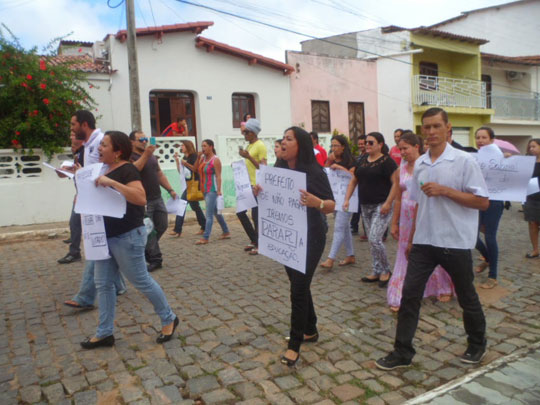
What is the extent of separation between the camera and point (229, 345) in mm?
3896

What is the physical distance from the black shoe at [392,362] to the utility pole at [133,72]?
10.0m

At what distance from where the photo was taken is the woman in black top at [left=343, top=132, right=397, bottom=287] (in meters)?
5.46

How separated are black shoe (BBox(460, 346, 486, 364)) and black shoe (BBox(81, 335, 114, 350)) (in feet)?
9.52

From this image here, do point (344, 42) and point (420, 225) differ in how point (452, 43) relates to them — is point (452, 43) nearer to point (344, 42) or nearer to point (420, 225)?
point (344, 42)

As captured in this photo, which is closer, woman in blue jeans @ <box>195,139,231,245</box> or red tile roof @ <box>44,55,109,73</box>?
woman in blue jeans @ <box>195,139,231,245</box>

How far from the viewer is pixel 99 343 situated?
12.7 ft

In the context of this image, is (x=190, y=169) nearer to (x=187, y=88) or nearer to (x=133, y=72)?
(x=133, y=72)

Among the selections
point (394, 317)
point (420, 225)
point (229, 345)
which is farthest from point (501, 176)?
point (229, 345)

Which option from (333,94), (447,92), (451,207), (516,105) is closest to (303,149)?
(451,207)

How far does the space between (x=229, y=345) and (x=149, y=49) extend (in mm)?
13075

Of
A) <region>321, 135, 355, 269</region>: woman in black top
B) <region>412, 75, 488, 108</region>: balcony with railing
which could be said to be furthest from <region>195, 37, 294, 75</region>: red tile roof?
<region>321, 135, 355, 269</region>: woman in black top

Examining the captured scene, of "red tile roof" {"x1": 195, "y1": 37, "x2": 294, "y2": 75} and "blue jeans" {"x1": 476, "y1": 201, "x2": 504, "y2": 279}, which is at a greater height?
"red tile roof" {"x1": 195, "y1": 37, "x2": 294, "y2": 75}

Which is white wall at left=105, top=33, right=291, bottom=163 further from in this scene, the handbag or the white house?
the handbag

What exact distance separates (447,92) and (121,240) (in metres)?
23.4
